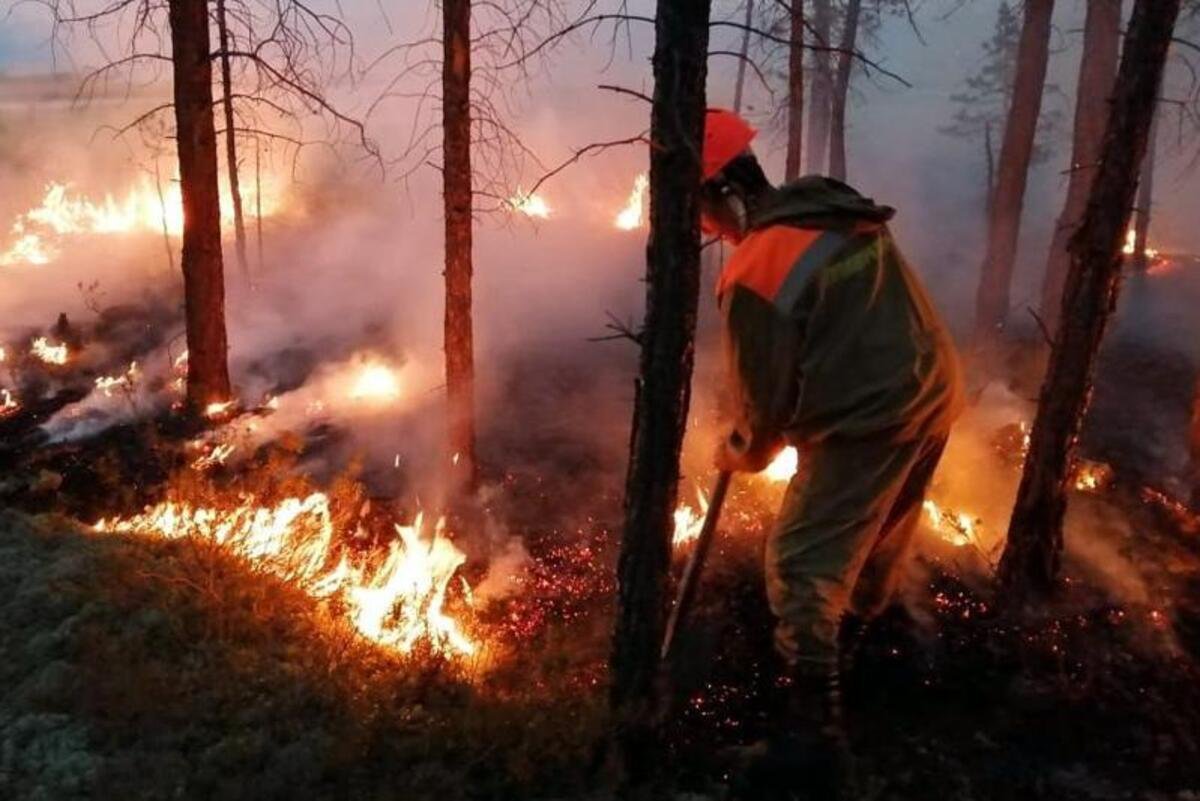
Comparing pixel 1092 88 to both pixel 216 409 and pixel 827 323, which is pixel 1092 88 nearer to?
pixel 827 323

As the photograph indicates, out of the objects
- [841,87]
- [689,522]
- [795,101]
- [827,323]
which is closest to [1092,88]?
[795,101]

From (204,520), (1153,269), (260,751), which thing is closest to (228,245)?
(204,520)

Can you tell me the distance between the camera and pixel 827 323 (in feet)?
10.1

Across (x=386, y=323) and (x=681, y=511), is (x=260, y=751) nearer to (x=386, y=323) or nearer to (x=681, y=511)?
(x=681, y=511)

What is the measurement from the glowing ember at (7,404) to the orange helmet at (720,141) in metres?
10.9

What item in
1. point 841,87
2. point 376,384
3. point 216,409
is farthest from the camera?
point 841,87

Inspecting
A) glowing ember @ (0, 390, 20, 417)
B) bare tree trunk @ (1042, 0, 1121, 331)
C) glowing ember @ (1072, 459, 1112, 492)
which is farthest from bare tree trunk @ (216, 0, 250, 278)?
bare tree trunk @ (1042, 0, 1121, 331)

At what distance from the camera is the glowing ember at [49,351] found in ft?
43.2

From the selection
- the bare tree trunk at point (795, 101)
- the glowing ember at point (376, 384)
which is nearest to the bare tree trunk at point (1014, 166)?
the bare tree trunk at point (795, 101)

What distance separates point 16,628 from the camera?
4.45m

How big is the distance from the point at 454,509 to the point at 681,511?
230 centimetres

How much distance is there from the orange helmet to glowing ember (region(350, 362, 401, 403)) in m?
8.96

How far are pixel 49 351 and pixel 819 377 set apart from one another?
550 inches

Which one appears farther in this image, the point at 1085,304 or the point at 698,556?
the point at 1085,304
